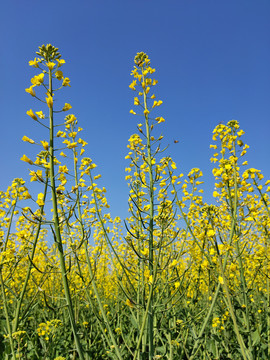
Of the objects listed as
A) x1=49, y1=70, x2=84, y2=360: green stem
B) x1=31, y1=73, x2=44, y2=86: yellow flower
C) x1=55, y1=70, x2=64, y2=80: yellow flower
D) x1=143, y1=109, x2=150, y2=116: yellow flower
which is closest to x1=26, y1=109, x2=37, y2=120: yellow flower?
x1=49, y1=70, x2=84, y2=360: green stem

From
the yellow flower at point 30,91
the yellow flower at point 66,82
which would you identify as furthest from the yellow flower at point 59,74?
the yellow flower at point 30,91

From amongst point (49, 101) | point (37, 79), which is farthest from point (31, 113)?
point (37, 79)

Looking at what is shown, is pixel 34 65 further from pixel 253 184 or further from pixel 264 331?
pixel 264 331

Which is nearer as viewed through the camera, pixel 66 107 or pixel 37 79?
pixel 37 79

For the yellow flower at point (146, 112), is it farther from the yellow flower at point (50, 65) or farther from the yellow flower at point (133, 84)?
the yellow flower at point (50, 65)

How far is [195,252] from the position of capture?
167 inches

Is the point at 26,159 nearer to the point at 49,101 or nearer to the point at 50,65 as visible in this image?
the point at 49,101

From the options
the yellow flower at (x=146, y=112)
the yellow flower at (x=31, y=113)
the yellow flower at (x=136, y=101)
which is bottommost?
the yellow flower at (x=31, y=113)

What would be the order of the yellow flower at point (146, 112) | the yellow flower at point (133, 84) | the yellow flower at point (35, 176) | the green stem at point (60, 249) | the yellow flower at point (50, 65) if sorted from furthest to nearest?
the yellow flower at point (133, 84) → the yellow flower at point (146, 112) → the yellow flower at point (50, 65) → the yellow flower at point (35, 176) → the green stem at point (60, 249)

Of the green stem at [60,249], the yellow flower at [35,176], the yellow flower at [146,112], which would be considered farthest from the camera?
the yellow flower at [146,112]

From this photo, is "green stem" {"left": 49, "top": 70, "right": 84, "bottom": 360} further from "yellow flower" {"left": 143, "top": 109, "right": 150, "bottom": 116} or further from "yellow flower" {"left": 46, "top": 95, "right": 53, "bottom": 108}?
"yellow flower" {"left": 143, "top": 109, "right": 150, "bottom": 116}

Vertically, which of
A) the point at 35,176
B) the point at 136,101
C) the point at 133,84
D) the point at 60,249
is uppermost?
the point at 133,84

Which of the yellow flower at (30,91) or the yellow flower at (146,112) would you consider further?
the yellow flower at (146,112)

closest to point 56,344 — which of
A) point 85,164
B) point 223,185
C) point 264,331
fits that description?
point 85,164
